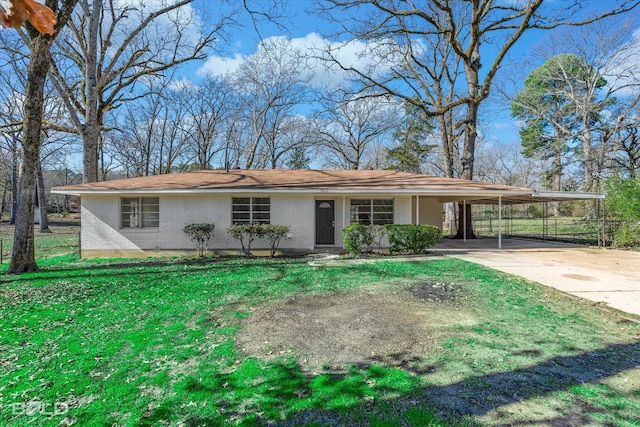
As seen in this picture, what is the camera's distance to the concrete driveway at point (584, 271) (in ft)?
18.9

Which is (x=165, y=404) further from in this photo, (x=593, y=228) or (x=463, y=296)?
(x=593, y=228)

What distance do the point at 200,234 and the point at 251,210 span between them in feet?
6.63

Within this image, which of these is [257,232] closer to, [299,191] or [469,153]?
[299,191]

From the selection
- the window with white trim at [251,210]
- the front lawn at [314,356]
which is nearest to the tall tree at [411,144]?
the window with white trim at [251,210]

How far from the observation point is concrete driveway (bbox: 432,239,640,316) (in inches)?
226

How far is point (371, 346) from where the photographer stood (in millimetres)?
3697

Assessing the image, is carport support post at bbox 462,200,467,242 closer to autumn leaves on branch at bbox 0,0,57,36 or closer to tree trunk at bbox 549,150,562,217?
tree trunk at bbox 549,150,562,217

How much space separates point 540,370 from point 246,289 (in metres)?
4.89

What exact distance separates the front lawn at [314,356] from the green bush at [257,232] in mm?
4570

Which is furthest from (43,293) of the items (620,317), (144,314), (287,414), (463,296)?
(620,317)

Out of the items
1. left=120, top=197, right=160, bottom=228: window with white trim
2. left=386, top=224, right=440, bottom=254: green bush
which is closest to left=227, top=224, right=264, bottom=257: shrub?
left=120, top=197, right=160, bottom=228: window with white trim

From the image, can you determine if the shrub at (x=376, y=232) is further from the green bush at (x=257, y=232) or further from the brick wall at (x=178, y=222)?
the green bush at (x=257, y=232)

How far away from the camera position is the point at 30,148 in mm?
7801

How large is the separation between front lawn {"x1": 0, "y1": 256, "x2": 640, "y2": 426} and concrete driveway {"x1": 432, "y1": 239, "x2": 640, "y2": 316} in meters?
0.73
